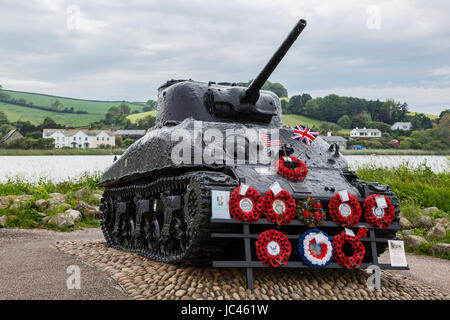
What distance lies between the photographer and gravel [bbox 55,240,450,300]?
616cm

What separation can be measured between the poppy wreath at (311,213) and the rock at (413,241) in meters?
5.91

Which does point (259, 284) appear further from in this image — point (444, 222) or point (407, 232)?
point (444, 222)

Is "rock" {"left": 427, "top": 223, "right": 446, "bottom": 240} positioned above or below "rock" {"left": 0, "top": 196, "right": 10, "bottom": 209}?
below

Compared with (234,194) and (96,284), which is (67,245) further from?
(234,194)

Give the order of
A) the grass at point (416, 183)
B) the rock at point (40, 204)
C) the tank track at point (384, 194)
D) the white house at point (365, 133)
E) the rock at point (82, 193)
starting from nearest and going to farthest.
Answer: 1. the tank track at point (384, 194)
2. the grass at point (416, 183)
3. the rock at point (40, 204)
4. the white house at point (365, 133)
5. the rock at point (82, 193)

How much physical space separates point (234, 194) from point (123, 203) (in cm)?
463

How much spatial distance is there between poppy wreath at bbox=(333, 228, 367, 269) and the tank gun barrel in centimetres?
284

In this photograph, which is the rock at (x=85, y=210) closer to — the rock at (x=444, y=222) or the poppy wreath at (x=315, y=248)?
the rock at (x=444, y=222)

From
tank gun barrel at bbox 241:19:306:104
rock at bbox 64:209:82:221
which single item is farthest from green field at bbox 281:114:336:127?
rock at bbox 64:209:82:221

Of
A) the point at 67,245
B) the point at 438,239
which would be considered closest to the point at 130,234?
the point at 67,245

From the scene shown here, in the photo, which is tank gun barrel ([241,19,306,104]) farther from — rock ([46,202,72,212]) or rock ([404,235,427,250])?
rock ([46,202,72,212])

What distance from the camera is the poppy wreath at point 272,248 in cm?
630

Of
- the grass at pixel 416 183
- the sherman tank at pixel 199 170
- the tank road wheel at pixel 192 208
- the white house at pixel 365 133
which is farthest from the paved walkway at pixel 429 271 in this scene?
the white house at pixel 365 133

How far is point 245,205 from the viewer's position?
6.30 meters
